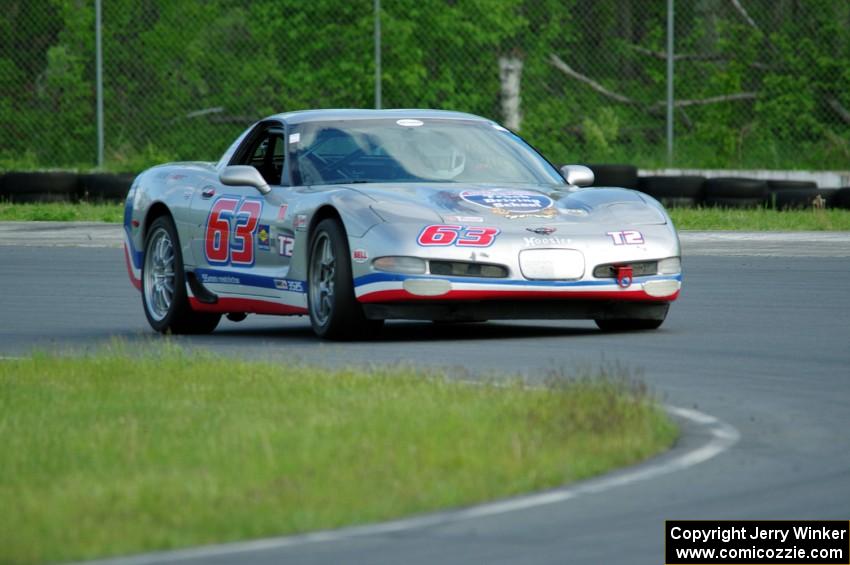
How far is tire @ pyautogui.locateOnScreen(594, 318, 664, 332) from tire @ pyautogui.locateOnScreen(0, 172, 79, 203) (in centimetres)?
1621

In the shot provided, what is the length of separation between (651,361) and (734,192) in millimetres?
14861

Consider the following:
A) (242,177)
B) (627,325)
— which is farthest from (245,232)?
(627,325)

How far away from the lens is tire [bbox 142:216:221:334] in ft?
43.0

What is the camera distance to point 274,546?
18.8ft

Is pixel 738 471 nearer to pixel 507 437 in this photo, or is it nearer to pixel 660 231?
pixel 507 437

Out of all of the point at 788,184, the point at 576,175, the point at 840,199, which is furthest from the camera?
the point at 788,184

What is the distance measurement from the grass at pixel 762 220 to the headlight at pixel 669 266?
9.75 metres

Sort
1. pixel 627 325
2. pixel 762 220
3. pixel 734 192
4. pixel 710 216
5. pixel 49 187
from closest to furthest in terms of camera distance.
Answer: pixel 627 325, pixel 762 220, pixel 710 216, pixel 734 192, pixel 49 187

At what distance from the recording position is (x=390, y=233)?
37.3ft

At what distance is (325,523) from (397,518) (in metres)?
0.24

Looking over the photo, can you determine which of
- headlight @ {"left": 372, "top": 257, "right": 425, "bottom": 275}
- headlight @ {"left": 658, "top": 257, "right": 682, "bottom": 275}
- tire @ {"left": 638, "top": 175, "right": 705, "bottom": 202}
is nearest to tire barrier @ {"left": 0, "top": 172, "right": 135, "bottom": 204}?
tire @ {"left": 638, "top": 175, "right": 705, "bottom": 202}

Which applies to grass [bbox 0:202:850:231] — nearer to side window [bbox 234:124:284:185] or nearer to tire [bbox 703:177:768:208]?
tire [bbox 703:177:768:208]

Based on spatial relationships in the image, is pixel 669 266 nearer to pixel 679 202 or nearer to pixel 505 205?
pixel 505 205

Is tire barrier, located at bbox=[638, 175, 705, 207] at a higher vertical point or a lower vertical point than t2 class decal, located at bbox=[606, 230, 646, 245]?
lower
